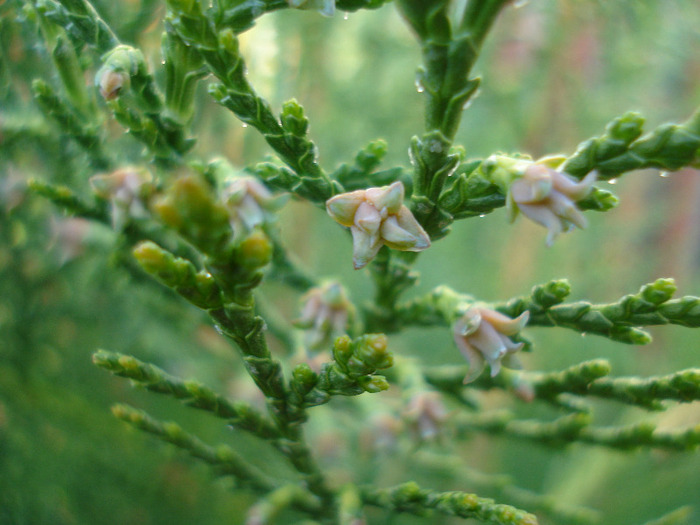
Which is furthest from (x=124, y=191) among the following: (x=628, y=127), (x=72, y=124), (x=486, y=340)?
(x=628, y=127)

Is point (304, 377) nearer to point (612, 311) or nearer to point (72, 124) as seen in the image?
point (612, 311)

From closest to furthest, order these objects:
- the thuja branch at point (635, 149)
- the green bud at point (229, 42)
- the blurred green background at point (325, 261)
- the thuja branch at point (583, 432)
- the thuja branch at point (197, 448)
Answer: the thuja branch at point (635, 149) → the green bud at point (229, 42) → the thuja branch at point (197, 448) → the thuja branch at point (583, 432) → the blurred green background at point (325, 261)

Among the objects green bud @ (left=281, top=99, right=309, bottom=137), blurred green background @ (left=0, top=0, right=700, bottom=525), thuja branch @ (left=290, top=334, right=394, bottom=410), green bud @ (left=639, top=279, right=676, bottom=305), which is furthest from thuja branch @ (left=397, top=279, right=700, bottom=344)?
blurred green background @ (left=0, top=0, right=700, bottom=525)

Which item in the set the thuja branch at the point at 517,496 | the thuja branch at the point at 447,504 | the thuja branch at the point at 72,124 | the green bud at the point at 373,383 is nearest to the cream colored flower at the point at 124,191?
the thuja branch at the point at 72,124

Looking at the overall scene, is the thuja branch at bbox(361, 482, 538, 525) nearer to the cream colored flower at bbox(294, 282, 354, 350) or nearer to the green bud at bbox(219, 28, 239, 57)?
the cream colored flower at bbox(294, 282, 354, 350)

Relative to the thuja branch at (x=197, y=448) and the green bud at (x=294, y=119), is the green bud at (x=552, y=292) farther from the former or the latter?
the thuja branch at (x=197, y=448)

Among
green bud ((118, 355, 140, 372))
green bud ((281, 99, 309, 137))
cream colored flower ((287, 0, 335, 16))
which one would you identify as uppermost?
cream colored flower ((287, 0, 335, 16))
